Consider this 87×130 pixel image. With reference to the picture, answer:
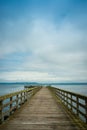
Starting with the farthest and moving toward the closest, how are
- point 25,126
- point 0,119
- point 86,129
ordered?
point 0,119
point 25,126
point 86,129

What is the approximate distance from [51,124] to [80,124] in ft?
3.66

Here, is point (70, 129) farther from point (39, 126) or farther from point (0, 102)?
point (0, 102)

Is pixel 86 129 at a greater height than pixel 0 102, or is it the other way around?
pixel 0 102

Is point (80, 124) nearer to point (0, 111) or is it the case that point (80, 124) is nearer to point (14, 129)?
point (14, 129)

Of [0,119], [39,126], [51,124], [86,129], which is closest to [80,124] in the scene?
[86,129]

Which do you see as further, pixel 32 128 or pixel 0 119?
pixel 0 119

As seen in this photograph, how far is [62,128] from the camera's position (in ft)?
17.0

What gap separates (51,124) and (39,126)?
52 cm

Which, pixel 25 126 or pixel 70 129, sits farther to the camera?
pixel 25 126

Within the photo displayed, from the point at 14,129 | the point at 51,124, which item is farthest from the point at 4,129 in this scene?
the point at 51,124

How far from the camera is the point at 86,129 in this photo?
16.5ft

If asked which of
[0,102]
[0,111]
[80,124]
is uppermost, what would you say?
[0,102]

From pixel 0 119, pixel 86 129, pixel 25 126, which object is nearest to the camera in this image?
pixel 86 129

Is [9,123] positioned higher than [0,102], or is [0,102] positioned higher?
[0,102]
